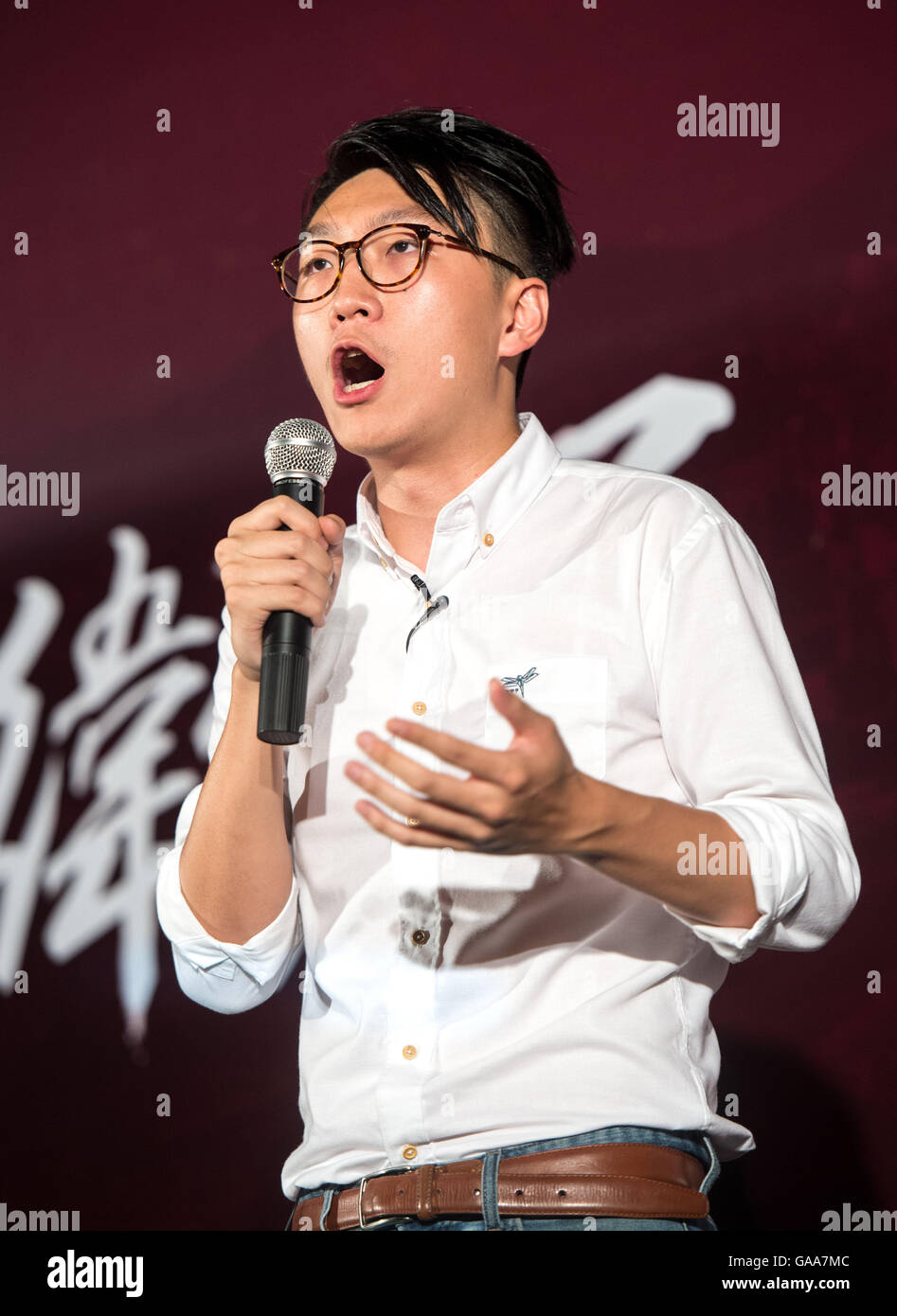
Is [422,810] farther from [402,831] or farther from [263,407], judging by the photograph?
[263,407]

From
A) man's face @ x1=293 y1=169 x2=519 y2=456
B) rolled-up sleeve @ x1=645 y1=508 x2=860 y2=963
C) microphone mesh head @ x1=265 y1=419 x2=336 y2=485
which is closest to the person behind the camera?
rolled-up sleeve @ x1=645 y1=508 x2=860 y2=963

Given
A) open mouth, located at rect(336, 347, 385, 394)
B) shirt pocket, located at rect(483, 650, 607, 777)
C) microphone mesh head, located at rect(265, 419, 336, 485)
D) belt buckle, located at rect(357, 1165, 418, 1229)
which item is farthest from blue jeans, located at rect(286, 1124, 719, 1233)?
open mouth, located at rect(336, 347, 385, 394)

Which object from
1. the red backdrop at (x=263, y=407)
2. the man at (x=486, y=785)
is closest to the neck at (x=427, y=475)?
the man at (x=486, y=785)

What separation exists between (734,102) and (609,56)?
234mm

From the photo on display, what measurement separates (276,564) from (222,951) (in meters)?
0.43

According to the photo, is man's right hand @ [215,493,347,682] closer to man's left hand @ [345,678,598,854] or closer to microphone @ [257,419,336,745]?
microphone @ [257,419,336,745]

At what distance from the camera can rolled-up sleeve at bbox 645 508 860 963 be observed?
109 centimetres

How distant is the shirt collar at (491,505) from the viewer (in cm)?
146

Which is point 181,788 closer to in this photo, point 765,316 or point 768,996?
point 768,996

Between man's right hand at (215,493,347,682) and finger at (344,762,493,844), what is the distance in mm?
344

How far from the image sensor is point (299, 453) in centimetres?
133

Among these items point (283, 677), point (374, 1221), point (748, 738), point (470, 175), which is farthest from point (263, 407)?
point (374, 1221)

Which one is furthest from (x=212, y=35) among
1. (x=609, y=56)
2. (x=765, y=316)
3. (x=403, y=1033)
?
(x=403, y=1033)

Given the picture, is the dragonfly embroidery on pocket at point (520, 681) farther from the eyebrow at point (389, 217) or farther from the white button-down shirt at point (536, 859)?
the eyebrow at point (389, 217)
